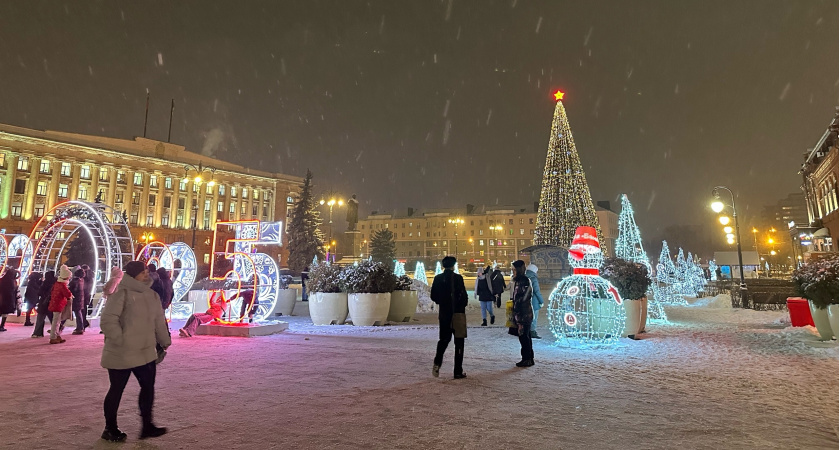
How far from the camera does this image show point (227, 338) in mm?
10273

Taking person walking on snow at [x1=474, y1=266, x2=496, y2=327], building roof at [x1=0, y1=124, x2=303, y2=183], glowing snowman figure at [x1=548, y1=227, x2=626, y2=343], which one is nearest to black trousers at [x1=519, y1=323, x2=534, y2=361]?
glowing snowman figure at [x1=548, y1=227, x2=626, y2=343]

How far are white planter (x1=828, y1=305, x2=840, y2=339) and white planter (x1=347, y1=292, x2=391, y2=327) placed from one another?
10.2m

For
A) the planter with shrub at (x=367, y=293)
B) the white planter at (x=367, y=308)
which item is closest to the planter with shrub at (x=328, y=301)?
the planter with shrub at (x=367, y=293)

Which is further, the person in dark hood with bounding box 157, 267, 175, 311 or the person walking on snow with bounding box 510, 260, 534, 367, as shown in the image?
the person in dark hood with bounding box 157, 267, 175, 311

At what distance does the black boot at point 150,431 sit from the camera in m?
4.12

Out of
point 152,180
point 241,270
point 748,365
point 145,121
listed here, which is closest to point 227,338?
point 241,270

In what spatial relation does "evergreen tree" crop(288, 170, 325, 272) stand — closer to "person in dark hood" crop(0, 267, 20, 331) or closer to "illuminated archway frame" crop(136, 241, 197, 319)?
"illuminated archway frame" crop(136, 241, 197, 319)

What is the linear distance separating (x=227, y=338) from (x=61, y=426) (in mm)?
6038

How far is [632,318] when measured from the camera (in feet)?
32.8

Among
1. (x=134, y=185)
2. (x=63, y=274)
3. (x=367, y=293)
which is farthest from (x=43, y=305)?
(x=134, y=185)

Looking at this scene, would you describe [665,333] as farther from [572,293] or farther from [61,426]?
[61,426]

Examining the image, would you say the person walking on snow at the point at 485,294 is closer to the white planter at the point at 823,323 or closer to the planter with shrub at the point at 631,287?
the planter with shrub at the point at 631,287

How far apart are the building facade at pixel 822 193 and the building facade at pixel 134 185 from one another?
6549 cm

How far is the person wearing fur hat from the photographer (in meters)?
9.67
